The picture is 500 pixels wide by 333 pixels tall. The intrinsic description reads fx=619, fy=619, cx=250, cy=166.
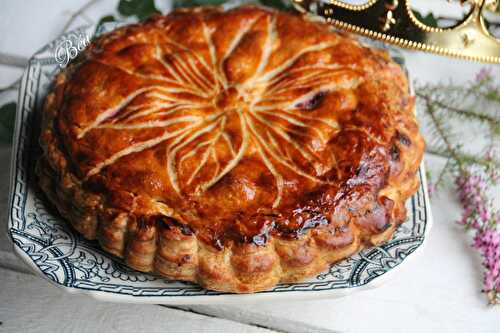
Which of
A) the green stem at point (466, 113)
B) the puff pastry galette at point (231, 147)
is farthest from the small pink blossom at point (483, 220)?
the puff pastry galette at point (231, 147)

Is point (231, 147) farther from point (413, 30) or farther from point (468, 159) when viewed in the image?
point (468, 159)

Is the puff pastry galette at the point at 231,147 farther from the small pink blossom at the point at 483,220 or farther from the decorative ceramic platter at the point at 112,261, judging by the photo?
the small pink blossom at the point at 483,220

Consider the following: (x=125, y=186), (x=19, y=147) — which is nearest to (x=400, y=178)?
(x=125, y=186)

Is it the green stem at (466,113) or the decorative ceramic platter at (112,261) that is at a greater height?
the decorative ceramic platter at (112,261)

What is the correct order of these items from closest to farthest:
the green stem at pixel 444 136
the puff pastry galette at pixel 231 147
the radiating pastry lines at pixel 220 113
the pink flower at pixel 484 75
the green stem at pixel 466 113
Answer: the puff pastry galette at pixel 231 147 < the radiating pastry lines at pixel 220 113 < the green stem at pixel 444 136 < the green stem at pixel 466 113 < the pink flower at pixel 484 75

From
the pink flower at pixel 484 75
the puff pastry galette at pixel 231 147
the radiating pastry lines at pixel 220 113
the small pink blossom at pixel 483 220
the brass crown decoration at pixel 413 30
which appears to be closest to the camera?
the puff pastry galette at pixel 231 147

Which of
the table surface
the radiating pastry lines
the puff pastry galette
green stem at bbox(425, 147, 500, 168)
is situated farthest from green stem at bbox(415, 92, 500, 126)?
the radiating pastry lines

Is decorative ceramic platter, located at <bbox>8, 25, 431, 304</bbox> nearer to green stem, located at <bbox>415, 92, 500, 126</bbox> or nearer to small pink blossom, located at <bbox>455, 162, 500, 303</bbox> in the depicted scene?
small pink blossom, located at <bbox>455, 162, 500, 303</bbox>
